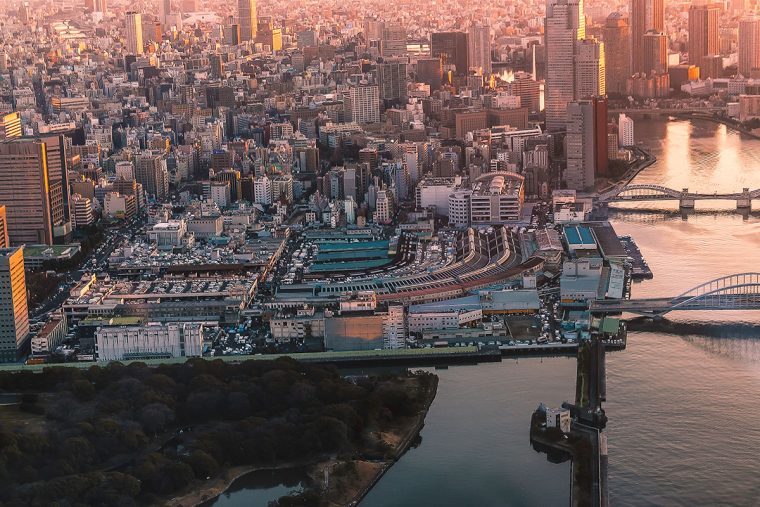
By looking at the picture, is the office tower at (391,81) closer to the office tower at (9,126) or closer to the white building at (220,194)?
the office tower at (9,126)

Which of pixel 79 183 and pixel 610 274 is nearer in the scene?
pixel 610 274

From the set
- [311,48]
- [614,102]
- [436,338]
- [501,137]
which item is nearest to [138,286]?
[436,338]

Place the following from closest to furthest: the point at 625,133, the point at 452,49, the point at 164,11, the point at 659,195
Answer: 1. the point at 659,195
2. the point at 625,133
3. the point at 452,49
4. the point at 164,11

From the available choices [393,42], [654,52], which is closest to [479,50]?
[393,42]

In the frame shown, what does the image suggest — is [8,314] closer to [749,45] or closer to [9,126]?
[9,126]

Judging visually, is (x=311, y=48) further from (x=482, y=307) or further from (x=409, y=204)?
(x=482, y=307)

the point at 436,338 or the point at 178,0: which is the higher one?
the point at 178,0

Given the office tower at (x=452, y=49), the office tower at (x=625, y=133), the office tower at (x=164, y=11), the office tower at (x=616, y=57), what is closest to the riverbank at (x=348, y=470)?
the office tower at (x=625, y=133)

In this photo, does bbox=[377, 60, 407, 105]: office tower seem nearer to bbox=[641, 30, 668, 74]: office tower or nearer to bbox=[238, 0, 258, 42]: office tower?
bbox=[641, 30, 668, 74]: office tower
